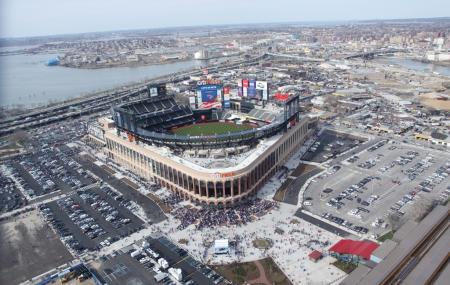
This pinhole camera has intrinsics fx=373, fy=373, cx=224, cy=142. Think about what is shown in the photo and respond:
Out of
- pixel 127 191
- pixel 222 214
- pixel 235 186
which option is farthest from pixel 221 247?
pixel 127 191

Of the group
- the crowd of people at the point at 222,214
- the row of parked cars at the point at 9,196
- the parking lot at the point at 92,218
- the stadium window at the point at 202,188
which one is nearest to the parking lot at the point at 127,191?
the parking lot at the point at 92,218

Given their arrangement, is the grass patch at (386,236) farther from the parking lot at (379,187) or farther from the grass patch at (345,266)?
the grass patch at (345,266)

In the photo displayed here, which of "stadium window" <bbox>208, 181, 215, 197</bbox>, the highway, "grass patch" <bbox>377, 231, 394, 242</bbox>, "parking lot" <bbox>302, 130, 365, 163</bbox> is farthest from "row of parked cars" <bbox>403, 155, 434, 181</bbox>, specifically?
the highway

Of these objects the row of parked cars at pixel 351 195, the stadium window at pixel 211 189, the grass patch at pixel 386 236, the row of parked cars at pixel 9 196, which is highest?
the stadium window at pixel 211 189

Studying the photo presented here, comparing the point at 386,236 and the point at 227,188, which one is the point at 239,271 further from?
the point at 386,236

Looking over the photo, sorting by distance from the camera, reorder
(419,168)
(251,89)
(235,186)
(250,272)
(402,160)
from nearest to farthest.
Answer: (250,272)
(235,186)
(419,168)
(402,160)
(251,89)

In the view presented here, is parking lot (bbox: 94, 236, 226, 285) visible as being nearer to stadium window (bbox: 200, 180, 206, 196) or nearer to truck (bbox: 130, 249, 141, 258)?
truck (bbox: 130, 249, 141, 258)

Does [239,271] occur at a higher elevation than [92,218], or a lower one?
higher
